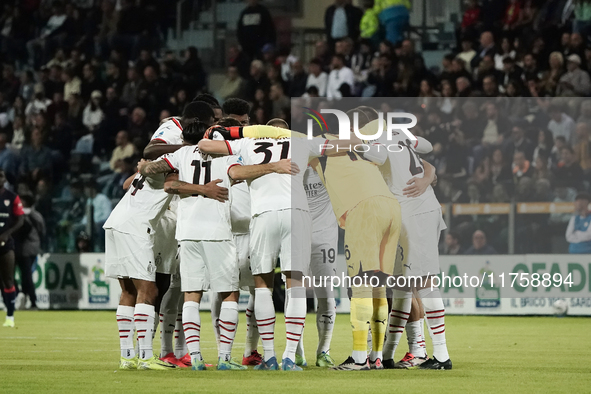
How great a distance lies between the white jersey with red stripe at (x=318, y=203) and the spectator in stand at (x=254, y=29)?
1253 centimetres

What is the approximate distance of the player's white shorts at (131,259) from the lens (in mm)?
8281

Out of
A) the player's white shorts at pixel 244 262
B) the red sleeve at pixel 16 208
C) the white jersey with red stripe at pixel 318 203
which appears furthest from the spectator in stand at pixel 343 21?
the player's white shorts at pixel 244 262

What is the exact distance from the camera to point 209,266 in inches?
314

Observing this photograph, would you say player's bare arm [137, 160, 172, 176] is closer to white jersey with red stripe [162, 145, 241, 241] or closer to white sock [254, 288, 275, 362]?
white jersey with red stripe [162, 145, 241, 241]

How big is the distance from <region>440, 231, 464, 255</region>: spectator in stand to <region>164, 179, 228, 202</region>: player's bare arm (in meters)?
8.29

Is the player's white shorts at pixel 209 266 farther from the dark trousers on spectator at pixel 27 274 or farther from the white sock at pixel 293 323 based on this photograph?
the dark trousers on spectator at pixel 27 274

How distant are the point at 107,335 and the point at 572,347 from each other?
5.88 metres

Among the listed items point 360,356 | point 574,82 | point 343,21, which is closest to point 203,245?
point 360,356

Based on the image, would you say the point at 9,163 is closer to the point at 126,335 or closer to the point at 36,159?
the point at 36,159

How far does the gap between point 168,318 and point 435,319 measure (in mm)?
2506

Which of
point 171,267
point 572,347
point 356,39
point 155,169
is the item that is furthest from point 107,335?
point 356,39

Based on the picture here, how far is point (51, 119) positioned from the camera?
21.8 metres

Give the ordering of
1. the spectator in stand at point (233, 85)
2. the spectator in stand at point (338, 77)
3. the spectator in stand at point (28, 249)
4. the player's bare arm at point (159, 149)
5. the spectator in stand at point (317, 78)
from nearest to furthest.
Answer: the player's bare arm at point (159, 149) → the spectator in stand at point (28, 249) → the spectator in stand at point (338, 77) → the spectator in stand at point (317, 78) → the spectator in stand at point (233, 85)

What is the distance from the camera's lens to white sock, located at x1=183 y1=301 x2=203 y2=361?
7.94 m
